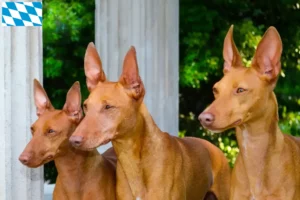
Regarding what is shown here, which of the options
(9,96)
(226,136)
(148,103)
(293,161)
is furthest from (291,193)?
(226,136)

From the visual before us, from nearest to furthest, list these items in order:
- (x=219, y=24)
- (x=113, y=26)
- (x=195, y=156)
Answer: (x=195, y=156) → (x=113, y=26) → (x=219, y=24)

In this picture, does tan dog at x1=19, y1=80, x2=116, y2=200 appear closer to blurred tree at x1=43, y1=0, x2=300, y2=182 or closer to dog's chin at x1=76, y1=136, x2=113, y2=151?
dog's chin at x1=76, y1=136, x2=113, y2=151

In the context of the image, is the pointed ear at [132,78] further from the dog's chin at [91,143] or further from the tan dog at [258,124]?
the tan dog at [258,124]

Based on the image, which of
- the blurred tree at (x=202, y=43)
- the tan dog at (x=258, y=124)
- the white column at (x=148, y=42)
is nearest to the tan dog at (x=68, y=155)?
the tan dog at (x=258, y=124)

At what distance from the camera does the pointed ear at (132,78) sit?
6168 mm

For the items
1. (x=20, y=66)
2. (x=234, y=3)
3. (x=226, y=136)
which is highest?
(x=234, y=3)

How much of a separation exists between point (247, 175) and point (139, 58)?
9.82 ft

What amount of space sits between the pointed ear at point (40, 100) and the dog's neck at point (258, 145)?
143 centimetres

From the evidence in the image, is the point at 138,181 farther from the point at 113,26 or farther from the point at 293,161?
the point at 113,26

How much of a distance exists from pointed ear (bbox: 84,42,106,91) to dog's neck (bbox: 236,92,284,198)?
99cm

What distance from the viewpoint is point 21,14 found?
686 cm

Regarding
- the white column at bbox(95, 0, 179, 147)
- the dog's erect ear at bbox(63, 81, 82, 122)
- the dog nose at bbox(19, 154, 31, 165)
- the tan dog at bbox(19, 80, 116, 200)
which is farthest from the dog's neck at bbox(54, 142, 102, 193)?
the white column at bbox(95, 0, 179, 147)

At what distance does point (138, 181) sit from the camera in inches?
248

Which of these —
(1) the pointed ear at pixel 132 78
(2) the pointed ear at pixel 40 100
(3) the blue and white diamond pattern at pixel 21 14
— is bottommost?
(2) the pointed ear at pixel 40 100
